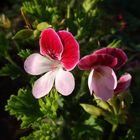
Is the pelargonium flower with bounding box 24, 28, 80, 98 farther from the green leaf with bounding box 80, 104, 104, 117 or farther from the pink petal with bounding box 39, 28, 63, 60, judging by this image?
the green leaf with bounding box 80, 104, 104, 117

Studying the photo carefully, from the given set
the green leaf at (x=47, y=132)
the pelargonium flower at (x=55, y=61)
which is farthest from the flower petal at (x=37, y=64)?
the green leaf at (x=47, y=132)

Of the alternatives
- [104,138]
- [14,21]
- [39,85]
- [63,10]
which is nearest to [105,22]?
[63,10]

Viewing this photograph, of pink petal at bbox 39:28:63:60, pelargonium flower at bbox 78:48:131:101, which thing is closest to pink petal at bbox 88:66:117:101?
pelargonium flower at bbox 78:48:131:101

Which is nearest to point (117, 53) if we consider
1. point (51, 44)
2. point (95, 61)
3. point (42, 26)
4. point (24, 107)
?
point (95, 61)

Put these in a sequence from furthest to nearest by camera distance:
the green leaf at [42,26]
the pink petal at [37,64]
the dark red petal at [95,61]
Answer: the green leaf at [42,26]
the pink petal at [37,64]
the dark red petal at [95,61]

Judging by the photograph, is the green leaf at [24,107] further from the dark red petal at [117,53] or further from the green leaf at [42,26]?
the dark red petal at [117,53]

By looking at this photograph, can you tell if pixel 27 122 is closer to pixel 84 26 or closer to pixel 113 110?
pixel 113 110
